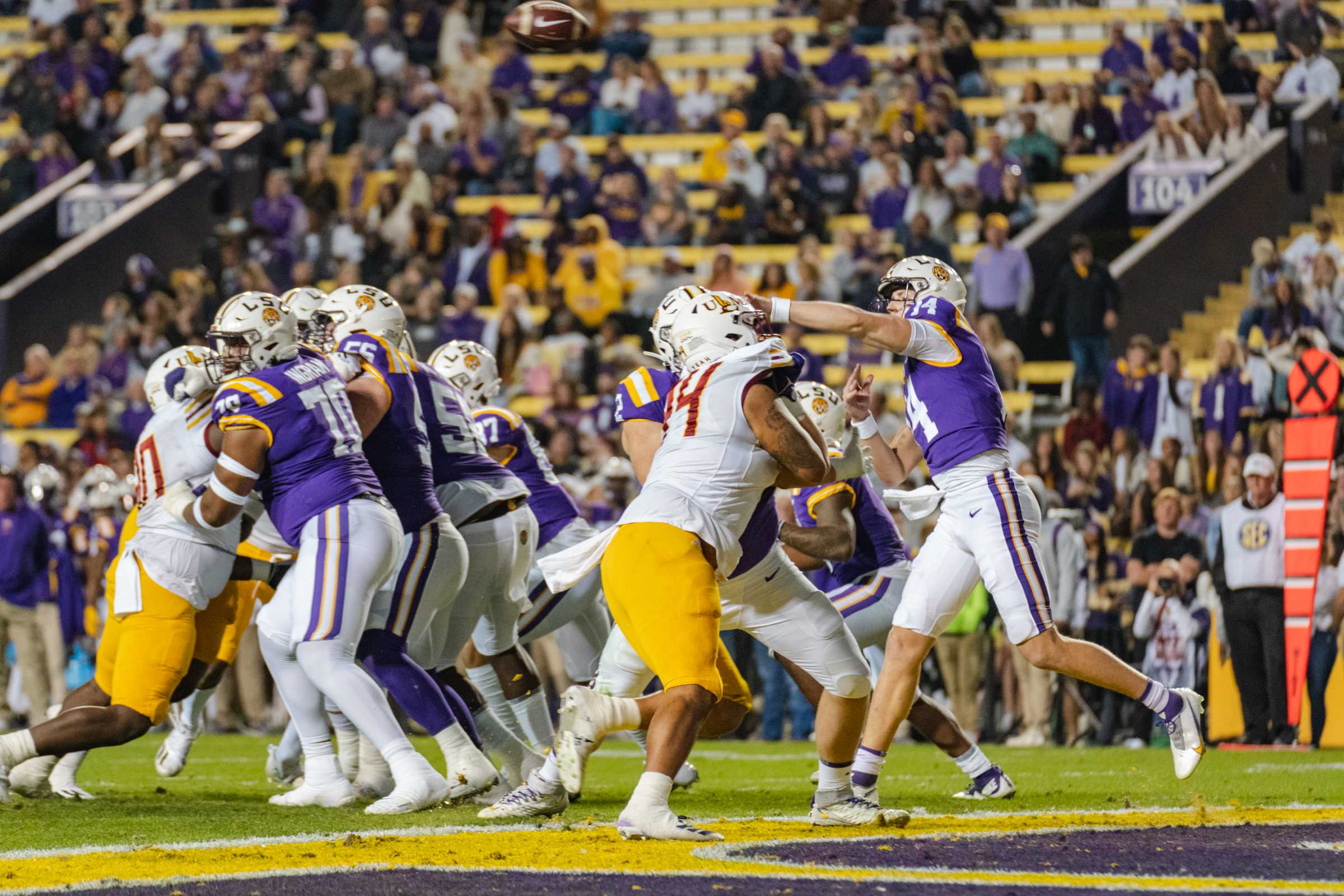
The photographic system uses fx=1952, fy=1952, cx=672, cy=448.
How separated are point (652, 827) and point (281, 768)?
3619 millimetres

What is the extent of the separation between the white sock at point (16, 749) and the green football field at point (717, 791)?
18cm

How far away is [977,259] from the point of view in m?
15.2

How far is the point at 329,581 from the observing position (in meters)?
6.82

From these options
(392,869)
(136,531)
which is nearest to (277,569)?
(136,531)

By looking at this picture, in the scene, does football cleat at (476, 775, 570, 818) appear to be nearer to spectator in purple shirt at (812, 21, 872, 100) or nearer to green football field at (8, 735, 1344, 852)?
green football field at (8, 735, 1344, 852)

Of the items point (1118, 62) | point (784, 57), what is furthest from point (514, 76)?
point (1118, 62)

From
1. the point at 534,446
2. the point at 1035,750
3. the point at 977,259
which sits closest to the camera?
the point at 534,446

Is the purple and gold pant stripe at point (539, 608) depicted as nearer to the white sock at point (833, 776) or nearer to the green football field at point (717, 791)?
the green football field at point (717, 791)

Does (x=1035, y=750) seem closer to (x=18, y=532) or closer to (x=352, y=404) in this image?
(x=352, y=404)

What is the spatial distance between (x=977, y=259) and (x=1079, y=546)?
3.65m

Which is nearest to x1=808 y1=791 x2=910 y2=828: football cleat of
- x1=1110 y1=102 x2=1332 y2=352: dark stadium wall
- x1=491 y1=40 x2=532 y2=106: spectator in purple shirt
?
x1=1110 y1=102 x2=1332 y2=352: dark stadium wall

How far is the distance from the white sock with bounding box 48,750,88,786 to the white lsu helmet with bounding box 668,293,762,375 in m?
3.37

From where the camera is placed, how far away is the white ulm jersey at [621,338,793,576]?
19.3 ft

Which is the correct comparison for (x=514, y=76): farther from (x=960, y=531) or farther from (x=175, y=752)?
(x=960, y=531)
